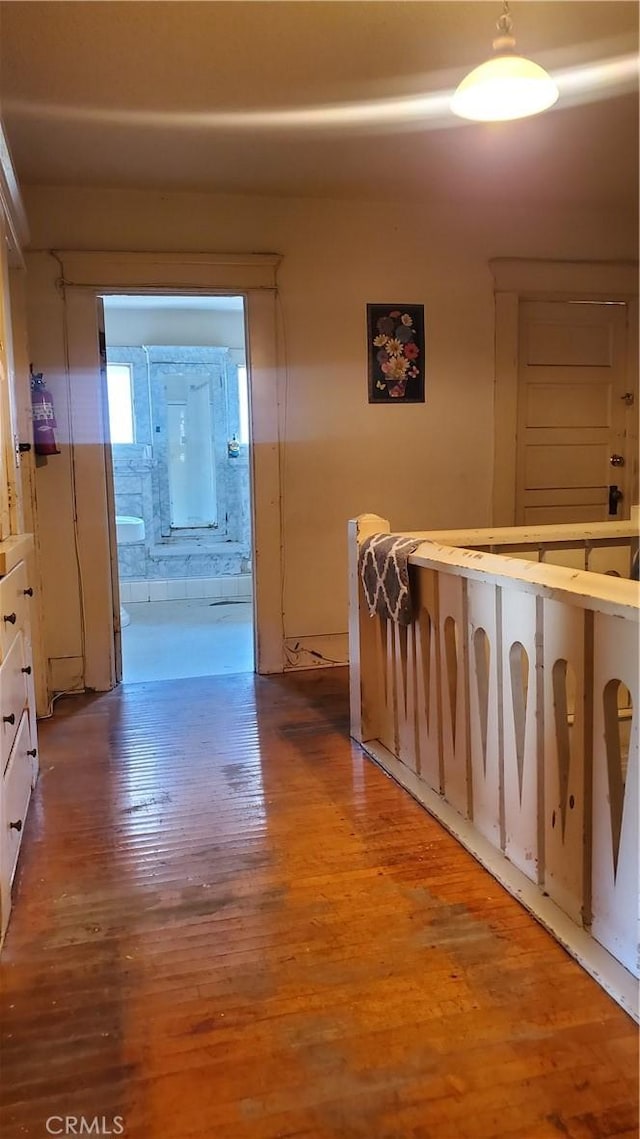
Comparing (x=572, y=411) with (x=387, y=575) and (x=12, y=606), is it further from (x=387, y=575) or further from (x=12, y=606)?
(x=12, y=606)

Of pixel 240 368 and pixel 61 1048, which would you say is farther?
pixel 240 368

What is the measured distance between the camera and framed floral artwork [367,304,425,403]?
Answer: 394 centimetres

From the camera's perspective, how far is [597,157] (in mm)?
3344

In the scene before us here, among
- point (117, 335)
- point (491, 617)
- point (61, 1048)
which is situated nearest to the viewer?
point (61, 1048)

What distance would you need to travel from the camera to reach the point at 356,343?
3.93 metres

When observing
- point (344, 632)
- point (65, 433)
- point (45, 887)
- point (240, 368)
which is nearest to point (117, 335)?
point (240, 368)

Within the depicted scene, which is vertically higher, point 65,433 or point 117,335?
point 117,335

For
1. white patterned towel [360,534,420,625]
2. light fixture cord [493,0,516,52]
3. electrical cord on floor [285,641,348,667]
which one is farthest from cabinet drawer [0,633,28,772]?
light fixture cord [493,0,516,52]

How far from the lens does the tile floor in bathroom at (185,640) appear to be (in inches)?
161

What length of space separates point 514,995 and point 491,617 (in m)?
0.83

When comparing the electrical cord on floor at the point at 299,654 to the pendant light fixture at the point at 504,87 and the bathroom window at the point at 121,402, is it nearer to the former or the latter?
the pendant light fixture at the point at 504,87

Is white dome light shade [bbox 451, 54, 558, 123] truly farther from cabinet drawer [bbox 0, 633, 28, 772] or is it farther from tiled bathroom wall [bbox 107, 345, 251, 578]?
tiled bathroom wall [bbox 107, 345, 251, 578]

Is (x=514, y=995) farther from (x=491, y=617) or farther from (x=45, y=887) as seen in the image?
(x=45, y=887)

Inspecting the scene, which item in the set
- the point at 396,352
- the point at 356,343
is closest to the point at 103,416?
the point at 356,343
